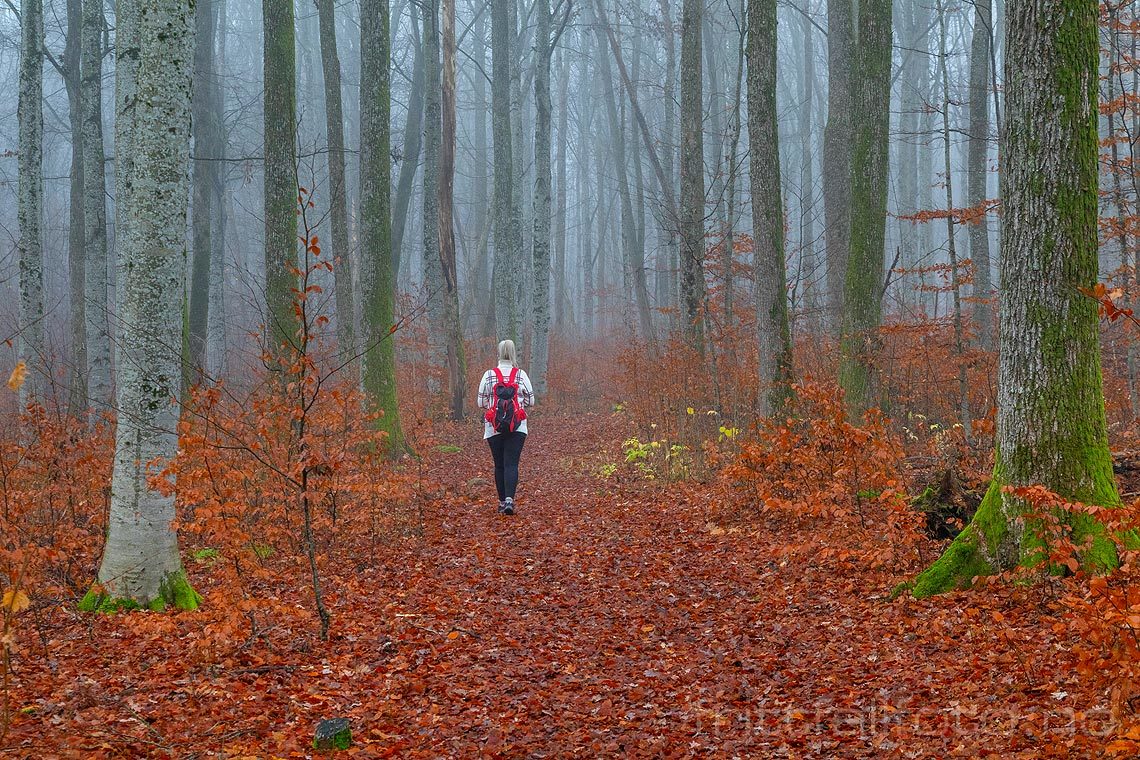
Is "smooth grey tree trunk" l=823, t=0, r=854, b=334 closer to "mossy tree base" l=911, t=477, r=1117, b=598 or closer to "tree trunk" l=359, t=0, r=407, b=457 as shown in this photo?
"tree trunk" l=359, t=0, r=407, b=457

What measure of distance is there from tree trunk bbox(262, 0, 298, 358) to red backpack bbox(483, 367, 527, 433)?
3209 mm

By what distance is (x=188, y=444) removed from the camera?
4816 mm

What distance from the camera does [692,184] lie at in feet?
44.4

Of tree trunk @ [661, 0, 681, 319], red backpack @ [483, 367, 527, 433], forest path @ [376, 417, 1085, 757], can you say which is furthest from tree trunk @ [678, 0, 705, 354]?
forest path @ [376, 417, 1085, 757]

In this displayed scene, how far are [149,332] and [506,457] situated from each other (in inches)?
184

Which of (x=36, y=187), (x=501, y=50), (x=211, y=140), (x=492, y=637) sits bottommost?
(x=492, y=637)

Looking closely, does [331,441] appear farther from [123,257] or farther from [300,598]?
[123,257]

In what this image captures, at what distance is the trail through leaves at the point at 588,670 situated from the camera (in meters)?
3.79

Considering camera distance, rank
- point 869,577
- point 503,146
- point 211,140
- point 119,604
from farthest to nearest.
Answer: point 503,146
point 211,140
point 869,577
point 119,604

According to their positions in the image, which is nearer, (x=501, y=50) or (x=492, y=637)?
(x=492, y=637)

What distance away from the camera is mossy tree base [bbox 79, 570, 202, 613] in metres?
5.63

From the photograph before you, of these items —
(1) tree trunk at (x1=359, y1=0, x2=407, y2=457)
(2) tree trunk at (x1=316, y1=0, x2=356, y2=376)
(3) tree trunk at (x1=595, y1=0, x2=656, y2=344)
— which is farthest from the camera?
(3) tree trunk at (x1=595, y1=0, x2=656, y2=344)

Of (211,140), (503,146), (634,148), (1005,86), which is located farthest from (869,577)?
(634,148)

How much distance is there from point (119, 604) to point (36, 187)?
9992 mm
